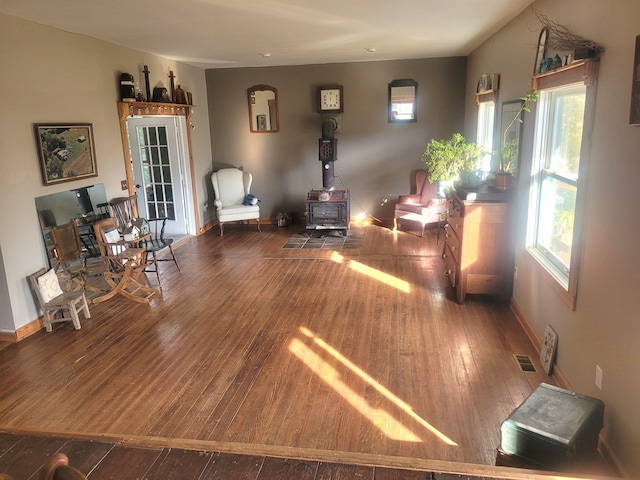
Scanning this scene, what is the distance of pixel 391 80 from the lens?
766 centimetres


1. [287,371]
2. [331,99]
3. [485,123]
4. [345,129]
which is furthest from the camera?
[345,129]

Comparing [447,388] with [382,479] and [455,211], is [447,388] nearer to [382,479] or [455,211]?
[382,479]

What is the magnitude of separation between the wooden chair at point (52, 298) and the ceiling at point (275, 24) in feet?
7.47

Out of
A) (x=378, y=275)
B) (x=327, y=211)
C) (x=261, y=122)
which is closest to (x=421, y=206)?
(x=327, y=211)

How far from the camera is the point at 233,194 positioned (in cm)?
799

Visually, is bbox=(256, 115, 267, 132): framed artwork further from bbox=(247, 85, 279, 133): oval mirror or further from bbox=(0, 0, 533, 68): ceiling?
bbox=(0, 0, 533, 68): ceiling

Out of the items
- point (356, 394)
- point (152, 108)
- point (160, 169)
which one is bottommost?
point (356, 394)

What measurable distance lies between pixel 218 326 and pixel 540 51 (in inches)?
139

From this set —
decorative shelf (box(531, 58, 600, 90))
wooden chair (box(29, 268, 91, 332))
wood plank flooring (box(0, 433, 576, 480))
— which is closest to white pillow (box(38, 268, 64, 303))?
wooden chair (box(29, 268, 91, 332))

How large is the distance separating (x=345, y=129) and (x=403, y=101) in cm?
107

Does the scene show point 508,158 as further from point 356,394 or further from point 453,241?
point 356,394

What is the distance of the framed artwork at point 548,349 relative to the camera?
10.5 feet

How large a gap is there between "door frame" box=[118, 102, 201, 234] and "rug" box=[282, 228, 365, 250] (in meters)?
1.77

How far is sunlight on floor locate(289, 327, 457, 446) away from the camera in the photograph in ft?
8.80
